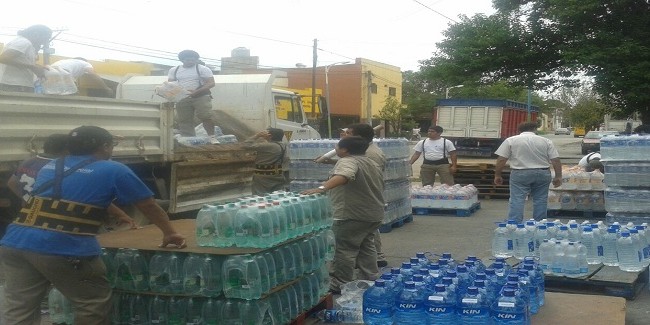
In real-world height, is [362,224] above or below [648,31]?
below

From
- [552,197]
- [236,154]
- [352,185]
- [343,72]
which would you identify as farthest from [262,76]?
[343,72]

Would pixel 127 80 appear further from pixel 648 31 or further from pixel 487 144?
pixel 648 31

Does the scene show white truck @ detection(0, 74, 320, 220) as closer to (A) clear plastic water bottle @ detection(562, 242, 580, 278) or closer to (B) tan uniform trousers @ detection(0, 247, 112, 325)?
(B) tan uniform trousers @ detection(0, 247, 112, 325)

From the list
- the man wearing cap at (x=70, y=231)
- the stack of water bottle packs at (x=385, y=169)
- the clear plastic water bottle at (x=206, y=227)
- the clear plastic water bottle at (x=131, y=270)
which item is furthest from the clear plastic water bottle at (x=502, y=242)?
the man wearing cap at (x=70, y=231)

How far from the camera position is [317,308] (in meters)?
6.83

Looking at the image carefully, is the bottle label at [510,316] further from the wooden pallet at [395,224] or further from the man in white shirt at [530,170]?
Answer: the wooden pallet at [395,224]

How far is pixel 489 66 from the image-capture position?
2786 cm

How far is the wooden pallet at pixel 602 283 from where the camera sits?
7.34m

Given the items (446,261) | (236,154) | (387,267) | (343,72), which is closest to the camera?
(446,261)

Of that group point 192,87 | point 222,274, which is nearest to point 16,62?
point 192,87

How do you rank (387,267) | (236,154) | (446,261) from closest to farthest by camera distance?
1. (446,261)
2. (387,267)
3. (236,154)

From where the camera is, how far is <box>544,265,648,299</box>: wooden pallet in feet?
24.1

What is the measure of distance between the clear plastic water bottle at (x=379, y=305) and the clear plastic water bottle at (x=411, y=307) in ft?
0.52

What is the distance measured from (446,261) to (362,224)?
125cm
